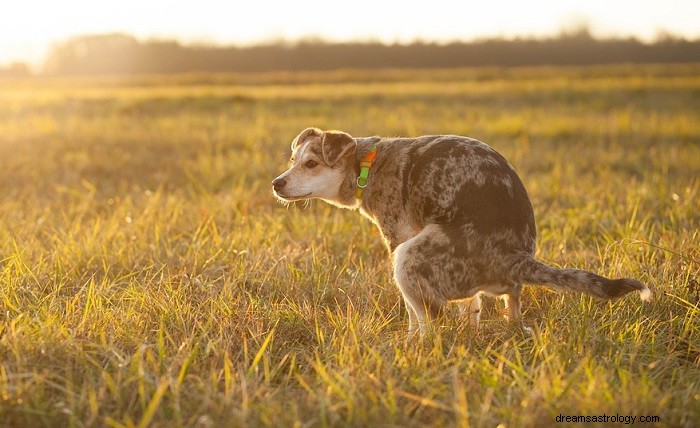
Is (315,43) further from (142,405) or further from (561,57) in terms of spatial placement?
(142,405)

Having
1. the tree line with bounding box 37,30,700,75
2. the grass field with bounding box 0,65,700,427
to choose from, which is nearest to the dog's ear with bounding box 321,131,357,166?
the grass field with bounding box 0,65,700,427

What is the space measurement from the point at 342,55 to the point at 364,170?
48183mm

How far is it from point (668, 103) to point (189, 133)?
14053 mm

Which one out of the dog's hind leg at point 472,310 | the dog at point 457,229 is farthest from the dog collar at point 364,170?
the dog's hind leg at point 472,310

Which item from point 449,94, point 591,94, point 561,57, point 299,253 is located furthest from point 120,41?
point 299,253

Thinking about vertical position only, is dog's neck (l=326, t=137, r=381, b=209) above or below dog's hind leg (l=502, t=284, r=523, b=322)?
above

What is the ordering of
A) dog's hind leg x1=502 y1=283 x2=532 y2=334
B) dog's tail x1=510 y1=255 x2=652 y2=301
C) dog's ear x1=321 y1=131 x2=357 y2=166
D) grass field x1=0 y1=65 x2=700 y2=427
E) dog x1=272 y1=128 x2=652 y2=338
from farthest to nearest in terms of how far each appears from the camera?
1. dog's ear x1=321 y1=131 x2=357 y2=166
2. dog's hind leg x1=502 y1=283 x2=532 y2=334
3. dog x1=272 y1=128 x2=652 y2=338
4. dog's tail x1=510 y1=255 x2=652 y2=301
5. grass field x1=0 y1=65 x2=700 y2=427

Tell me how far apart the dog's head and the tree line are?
42.2 m

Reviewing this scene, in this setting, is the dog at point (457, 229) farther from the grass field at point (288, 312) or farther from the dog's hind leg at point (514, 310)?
the grass field at point (288, 312)

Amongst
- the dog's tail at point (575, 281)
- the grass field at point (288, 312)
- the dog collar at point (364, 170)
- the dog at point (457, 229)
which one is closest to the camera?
the grass field at point (288, 312)

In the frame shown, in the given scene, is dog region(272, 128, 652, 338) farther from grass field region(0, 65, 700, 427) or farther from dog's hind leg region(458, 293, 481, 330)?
grass field region(0, 65, 700, 427)

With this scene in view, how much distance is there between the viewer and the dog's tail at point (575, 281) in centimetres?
369

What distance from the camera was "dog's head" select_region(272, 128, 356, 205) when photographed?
4996mm

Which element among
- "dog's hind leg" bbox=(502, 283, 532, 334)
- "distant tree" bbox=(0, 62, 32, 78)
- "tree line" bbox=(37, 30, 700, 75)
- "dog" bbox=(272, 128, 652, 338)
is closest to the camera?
"dog" bbox=(272, 128, 652, 338)
